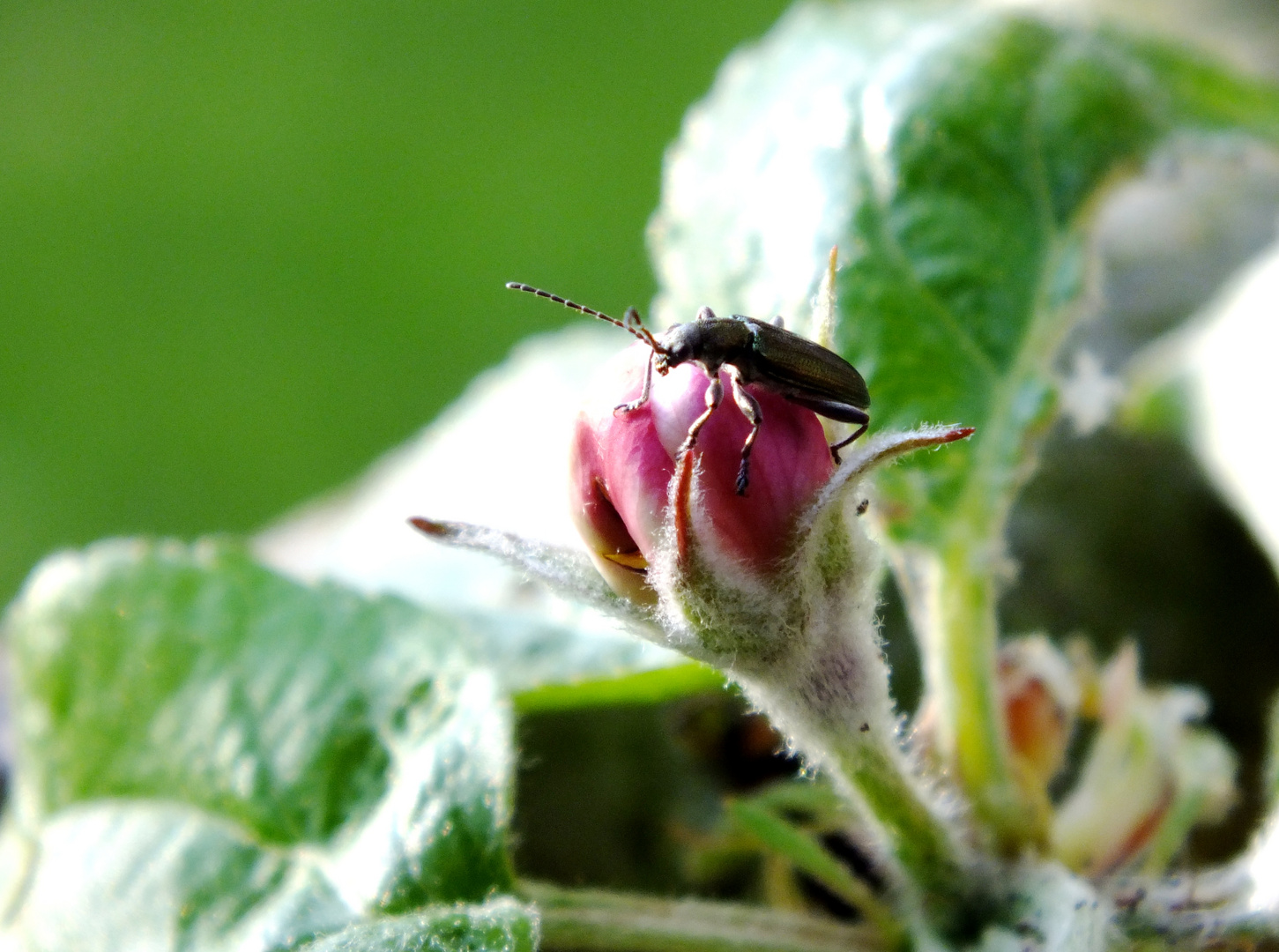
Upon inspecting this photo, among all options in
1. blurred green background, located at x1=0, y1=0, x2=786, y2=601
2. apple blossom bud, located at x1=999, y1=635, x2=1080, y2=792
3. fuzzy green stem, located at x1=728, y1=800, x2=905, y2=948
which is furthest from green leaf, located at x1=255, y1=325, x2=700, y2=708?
blurred green background, located at x1=0, y1=0, x2=786, y2=601

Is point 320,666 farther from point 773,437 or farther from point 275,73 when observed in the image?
point 275,73

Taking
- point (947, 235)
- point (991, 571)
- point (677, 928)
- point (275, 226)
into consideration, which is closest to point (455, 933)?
point (677, 928)

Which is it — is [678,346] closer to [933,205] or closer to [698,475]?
[698,475]

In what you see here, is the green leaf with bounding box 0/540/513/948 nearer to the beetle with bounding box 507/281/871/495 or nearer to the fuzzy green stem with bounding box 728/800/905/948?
the fuzzy green stem with bounding box 728/800/905/948

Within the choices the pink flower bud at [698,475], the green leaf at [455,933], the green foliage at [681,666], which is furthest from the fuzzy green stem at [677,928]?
the pink flower bud at [698,475]

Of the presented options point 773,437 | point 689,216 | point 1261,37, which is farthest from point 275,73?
point 773,437

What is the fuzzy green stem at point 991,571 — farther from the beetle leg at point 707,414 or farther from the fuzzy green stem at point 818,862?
the beetle leg at point 707,414

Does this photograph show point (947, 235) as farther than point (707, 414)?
Yes
